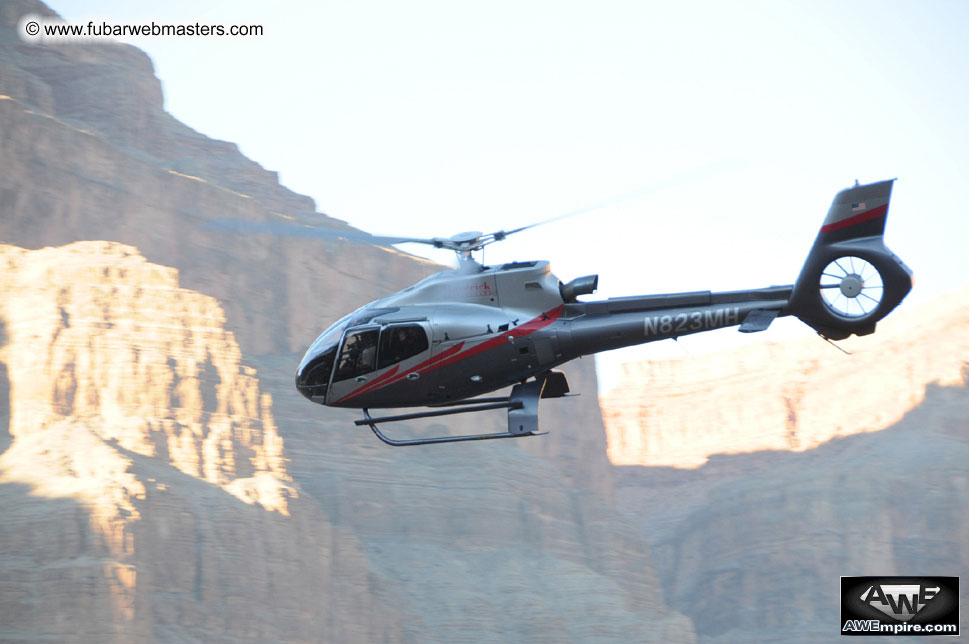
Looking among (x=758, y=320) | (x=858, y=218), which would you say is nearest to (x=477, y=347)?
(x=758, y=320)

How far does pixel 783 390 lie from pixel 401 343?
99.4 meters

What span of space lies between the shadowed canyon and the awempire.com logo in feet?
22.9

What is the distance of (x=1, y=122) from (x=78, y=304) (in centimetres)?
1651

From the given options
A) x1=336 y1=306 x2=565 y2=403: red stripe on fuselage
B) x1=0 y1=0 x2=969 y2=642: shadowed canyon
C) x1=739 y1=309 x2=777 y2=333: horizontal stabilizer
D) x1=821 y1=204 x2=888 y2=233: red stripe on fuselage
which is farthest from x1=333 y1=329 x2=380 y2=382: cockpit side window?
x1=0 y1=0 x2=969 y2=642: shadowed canyon

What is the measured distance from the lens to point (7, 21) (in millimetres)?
92375

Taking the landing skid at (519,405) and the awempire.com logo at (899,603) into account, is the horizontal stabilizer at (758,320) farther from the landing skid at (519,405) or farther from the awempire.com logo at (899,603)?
the awempire.com logo at (899,603)

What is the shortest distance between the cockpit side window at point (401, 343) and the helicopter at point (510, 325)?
0.05 ft

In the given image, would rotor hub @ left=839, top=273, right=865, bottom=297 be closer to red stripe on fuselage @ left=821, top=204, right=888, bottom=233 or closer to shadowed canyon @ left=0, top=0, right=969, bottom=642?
red stripe on fuselage @ left=821, top=204, right=888, bottom=233

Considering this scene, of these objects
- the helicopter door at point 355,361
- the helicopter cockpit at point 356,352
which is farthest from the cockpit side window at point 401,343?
the helicopter door at point 355,361

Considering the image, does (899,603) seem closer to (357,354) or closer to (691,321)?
(691,321)

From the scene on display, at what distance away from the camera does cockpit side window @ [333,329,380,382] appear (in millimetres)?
20266

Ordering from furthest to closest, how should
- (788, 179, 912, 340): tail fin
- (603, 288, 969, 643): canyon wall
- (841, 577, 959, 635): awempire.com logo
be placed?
(603, 288, 969, 643): canyon wall < (841, 577, 959, 635): awempire.com logo < (788, 179, 912, 340): tail fin

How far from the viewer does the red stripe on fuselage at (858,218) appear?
1883 cm

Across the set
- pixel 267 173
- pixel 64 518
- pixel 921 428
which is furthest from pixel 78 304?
pixel 921 428
